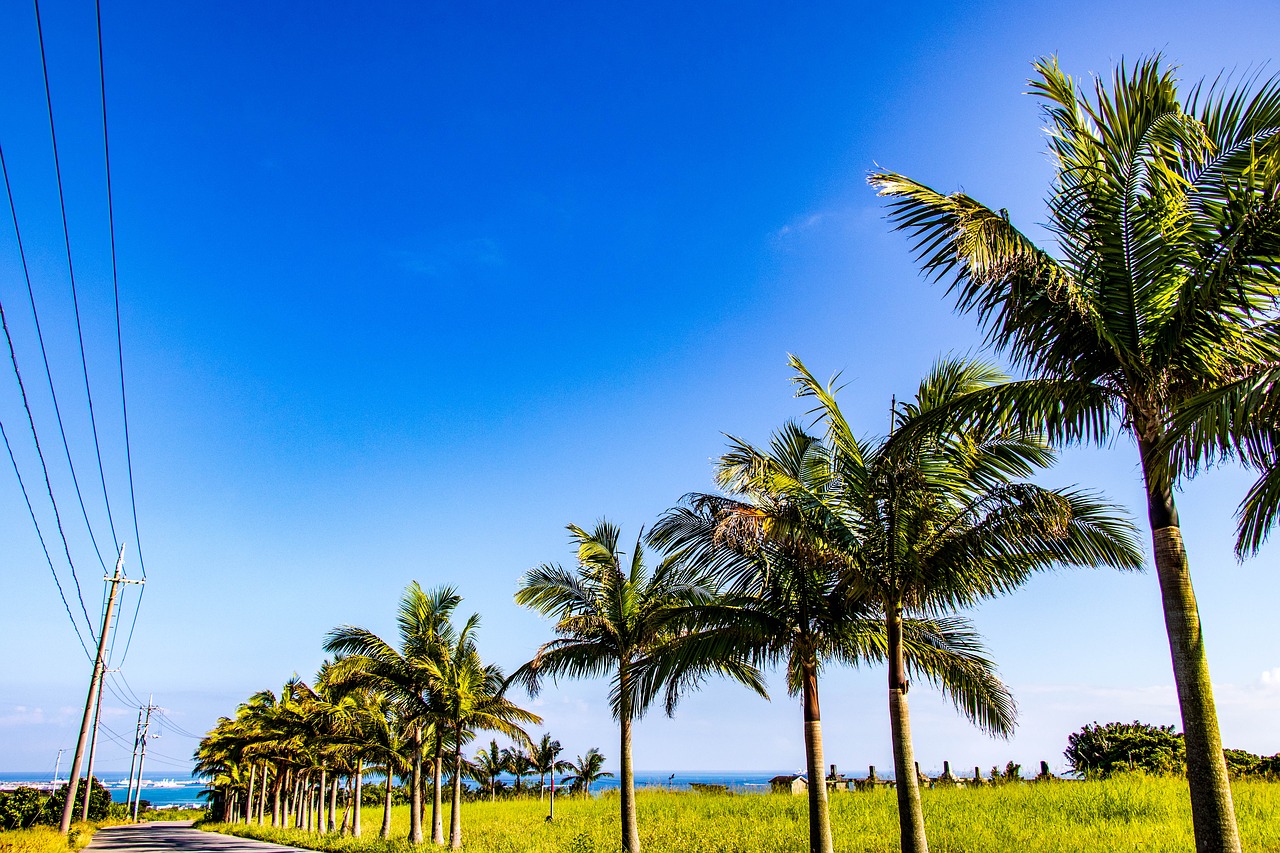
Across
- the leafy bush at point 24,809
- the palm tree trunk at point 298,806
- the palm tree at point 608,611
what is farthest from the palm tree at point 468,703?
the palm tree trunk at point 298,806

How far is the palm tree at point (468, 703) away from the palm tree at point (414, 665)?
0.34 metres

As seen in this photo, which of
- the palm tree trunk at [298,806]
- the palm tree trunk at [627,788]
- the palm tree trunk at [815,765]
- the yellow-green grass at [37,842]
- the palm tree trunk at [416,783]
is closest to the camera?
the palm tree trunk at [815,765]

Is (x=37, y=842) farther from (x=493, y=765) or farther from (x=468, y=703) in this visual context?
(x=493, y=765)

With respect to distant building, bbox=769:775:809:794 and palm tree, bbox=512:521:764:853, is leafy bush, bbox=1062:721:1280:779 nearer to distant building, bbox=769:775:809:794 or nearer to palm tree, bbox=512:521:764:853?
distant building, bbox=769:775:809:794

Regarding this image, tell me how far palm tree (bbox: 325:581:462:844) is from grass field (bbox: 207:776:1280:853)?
2.20 metres

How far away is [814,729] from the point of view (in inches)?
492

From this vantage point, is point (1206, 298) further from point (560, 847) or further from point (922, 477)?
point (560, 847)

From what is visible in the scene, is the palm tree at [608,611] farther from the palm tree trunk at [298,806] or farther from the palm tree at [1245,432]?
the palm tree trunk at [298,806]

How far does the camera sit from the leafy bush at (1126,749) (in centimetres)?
2811

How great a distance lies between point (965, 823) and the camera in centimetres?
1822

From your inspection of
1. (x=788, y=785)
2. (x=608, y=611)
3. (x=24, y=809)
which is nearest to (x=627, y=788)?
(x=608, y=611)

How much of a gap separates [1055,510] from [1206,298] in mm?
3040

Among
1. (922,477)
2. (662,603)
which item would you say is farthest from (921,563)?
(662,603)

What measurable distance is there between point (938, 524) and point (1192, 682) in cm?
411
